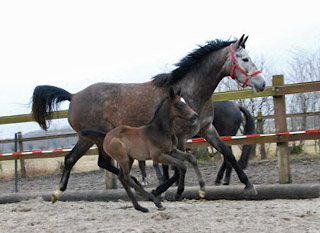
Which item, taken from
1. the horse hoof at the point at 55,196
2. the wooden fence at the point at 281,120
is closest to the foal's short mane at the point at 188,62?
the wooden fence at the point at 281,120

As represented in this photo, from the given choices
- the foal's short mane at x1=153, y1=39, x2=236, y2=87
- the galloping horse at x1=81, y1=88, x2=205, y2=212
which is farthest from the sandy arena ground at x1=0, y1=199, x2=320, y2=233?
the foal's short mane at x1=153, y1=39, x2=236, y2=87

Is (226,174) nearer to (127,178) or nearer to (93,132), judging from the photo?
(127,178)

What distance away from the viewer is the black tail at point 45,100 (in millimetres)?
6918

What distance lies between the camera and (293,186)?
19.7ft

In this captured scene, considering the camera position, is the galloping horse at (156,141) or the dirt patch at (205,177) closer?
the galloping horse at (156,141)

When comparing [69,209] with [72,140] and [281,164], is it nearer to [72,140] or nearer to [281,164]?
[281,164]

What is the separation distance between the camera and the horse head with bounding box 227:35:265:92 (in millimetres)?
5770

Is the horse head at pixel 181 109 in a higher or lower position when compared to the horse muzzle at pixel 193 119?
higher

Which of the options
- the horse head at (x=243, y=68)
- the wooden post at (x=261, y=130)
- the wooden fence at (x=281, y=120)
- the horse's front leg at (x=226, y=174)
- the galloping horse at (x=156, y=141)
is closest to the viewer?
the galloping horse at (x=156, y=141)

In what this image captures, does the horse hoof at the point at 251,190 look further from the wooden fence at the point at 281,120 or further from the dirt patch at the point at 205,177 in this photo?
the dirt patch at the point at 205,177

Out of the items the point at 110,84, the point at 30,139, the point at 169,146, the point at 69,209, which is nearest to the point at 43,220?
the point at 69,209

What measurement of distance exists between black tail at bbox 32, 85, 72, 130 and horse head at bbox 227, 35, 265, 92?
8.54ft

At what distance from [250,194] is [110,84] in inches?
99.1

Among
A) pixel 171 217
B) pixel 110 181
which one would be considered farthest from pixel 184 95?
pixel 110 181
